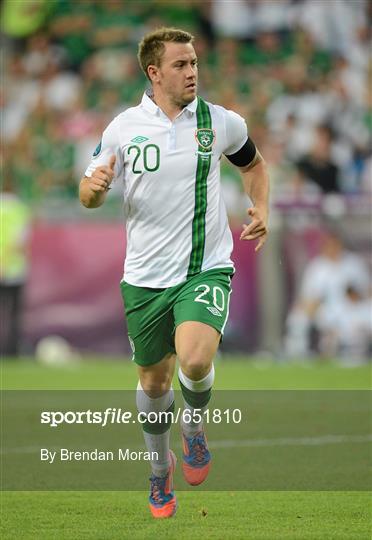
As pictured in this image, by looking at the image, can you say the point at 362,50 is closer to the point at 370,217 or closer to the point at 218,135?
the point at 370,217

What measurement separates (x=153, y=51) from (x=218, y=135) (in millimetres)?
567

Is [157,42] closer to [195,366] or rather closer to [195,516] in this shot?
[195,366]

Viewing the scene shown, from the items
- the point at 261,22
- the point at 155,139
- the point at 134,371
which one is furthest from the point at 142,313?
the point at 261,22

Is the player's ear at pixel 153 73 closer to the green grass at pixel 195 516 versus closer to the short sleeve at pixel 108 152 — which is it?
the short sleeve at pixel 108 152

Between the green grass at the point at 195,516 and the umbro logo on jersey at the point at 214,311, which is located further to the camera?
the umbro logo on jersey at the point at 214,311

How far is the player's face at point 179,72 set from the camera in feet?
23.1

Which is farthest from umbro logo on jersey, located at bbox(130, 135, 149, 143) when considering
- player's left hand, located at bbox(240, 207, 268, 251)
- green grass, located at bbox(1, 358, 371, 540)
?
green grass, located at bbox(1, 358, 371, 540)

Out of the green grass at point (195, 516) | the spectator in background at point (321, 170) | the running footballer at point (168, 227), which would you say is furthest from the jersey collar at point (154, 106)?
the spectator in background at point (321, 170)

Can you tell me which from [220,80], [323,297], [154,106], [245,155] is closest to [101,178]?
[154,106]

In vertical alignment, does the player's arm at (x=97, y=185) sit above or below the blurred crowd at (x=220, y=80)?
above

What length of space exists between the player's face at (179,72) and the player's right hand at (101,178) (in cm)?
63

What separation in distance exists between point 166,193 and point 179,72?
25.3 inches

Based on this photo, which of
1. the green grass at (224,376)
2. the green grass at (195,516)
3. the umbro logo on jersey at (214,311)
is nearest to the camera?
the green grass at (195,516)

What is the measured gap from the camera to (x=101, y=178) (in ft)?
21.7
